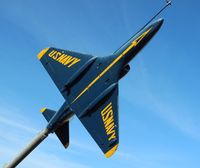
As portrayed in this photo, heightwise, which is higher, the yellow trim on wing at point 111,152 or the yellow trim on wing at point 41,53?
the yellow trim on wing at point 41,53

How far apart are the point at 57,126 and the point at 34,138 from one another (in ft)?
9.73

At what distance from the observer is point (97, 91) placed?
38844 mm

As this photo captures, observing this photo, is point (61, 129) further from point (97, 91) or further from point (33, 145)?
point (97, 91)

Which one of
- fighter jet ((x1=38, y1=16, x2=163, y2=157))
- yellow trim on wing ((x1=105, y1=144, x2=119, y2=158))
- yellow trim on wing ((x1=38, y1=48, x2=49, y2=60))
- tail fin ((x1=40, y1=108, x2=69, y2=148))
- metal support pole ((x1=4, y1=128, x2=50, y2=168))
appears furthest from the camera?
yellow trim on wing ((x1=38, y1=48, x2=49, y2=60))

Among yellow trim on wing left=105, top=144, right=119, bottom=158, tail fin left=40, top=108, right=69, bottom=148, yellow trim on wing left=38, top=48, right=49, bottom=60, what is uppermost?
yellow trim on wing left=38, top=48, right=49, bottom=60

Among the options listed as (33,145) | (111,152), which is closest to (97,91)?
(111,152)

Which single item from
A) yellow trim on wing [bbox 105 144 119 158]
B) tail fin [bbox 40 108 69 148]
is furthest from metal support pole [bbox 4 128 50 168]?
yellow trim on wing [bbox 105 144 119 158]

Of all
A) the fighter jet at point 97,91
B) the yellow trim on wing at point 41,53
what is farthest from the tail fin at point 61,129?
the yellow trim on wing at point 41,53

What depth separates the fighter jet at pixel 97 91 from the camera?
37.2 meters

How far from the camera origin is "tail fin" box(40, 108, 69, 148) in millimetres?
42375

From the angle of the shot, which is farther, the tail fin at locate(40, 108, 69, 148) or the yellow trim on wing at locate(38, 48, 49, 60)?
the yellow trim on wing at locate(38, 48, 49, 60)

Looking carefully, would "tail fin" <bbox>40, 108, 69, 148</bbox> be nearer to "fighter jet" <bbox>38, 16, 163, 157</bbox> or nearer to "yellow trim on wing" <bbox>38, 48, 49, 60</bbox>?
"fighter jet" <bbox>38, 16, 163, 157</bbox>

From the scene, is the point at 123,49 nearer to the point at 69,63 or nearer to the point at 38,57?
the point at 69,63

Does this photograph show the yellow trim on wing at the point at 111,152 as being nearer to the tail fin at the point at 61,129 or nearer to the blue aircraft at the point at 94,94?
the blue aircraft at the point at 94,94
